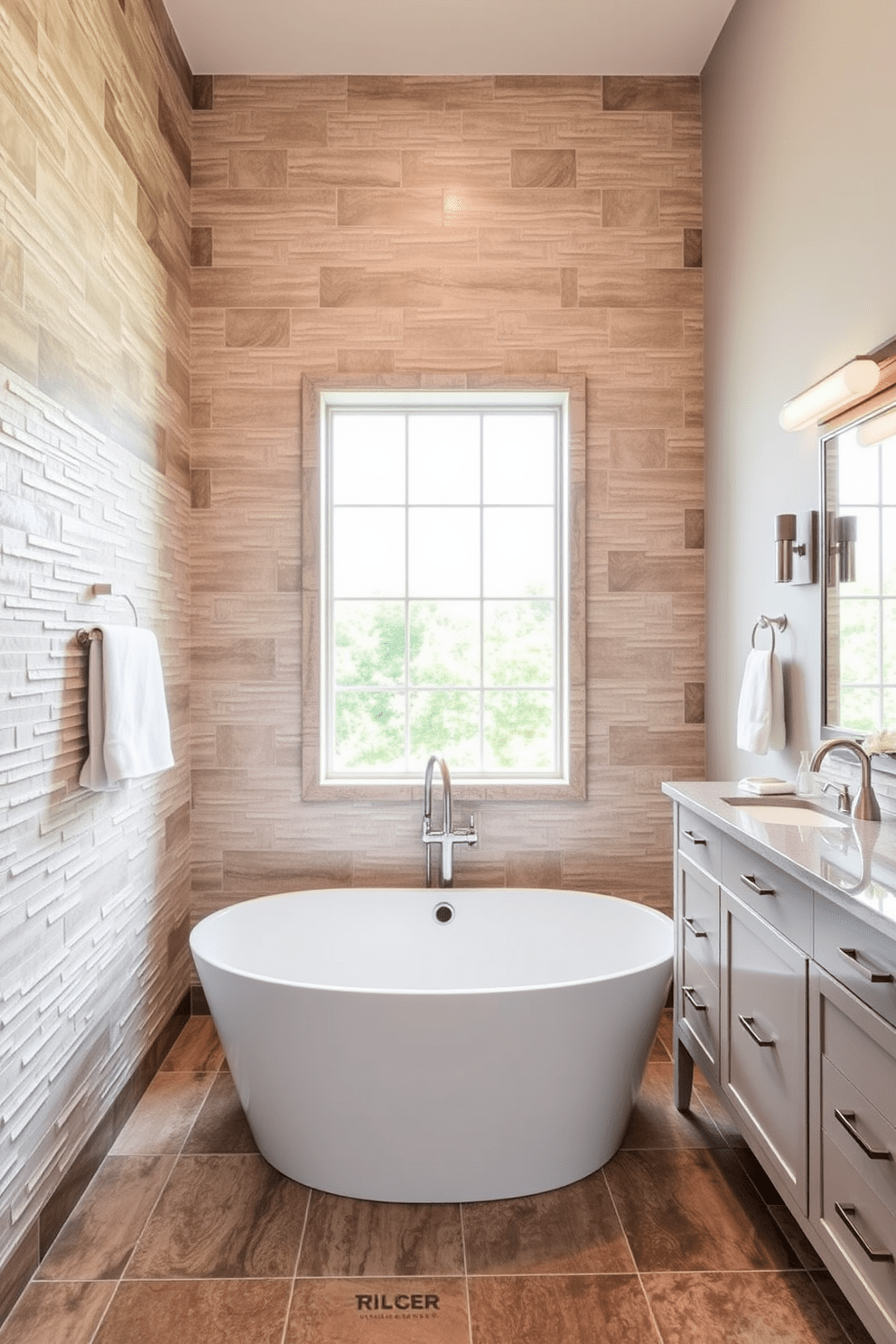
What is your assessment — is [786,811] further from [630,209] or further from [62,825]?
[630,209]

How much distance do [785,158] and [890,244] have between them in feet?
2.43

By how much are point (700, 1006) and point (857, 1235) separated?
0.84 metres

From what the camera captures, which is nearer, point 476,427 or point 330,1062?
point 330,1062

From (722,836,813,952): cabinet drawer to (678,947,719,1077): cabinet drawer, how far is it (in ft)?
1.06

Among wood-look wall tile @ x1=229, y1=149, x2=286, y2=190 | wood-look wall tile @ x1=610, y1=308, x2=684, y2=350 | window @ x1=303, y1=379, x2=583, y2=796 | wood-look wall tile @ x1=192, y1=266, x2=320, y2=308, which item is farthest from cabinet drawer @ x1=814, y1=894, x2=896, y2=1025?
wood-look wall tile @ x1=229, y1=149, x2=286, y2=190

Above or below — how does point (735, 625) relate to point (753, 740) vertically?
above

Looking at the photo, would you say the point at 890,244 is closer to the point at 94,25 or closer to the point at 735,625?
the point at 735,625

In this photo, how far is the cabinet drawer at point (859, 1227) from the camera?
133 centimetres

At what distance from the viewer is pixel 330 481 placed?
328cm

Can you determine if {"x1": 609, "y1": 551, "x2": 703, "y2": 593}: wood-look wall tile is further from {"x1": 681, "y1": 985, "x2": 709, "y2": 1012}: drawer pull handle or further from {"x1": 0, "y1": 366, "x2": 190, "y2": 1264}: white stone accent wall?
{"x1": 0, "y1": 366, "x2": 190, "y2": 1264}: white stone accent wall

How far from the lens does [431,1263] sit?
74.7 inches

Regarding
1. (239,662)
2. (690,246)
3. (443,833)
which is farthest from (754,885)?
(690,246)

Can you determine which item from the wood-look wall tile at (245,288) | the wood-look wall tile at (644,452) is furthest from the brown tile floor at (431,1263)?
the wood-look wall tile at (245,288)

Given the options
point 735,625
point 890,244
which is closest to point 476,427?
point 735,625
